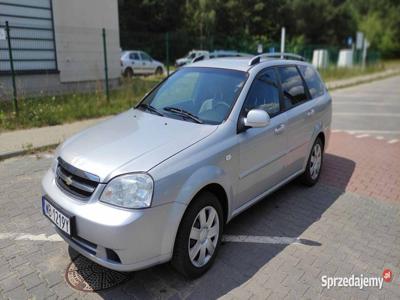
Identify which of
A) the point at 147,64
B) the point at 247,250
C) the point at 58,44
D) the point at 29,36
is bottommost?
the point at 247,250

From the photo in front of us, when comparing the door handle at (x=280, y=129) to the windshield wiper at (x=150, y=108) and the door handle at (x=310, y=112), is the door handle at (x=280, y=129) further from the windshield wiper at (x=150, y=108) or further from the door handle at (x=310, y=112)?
the windshield wiper at (x=150, y=108)

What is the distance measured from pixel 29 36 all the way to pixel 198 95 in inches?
362

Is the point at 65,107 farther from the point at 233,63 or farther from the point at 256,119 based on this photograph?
the point at 256,119

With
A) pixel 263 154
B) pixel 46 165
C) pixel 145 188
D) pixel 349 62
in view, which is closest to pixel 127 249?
pixel 145 188

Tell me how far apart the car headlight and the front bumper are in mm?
46

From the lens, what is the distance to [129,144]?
3109 millimetres

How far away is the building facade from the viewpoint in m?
10.7

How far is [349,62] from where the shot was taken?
33375 millimetres

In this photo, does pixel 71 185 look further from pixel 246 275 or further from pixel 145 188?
pixel 246 275

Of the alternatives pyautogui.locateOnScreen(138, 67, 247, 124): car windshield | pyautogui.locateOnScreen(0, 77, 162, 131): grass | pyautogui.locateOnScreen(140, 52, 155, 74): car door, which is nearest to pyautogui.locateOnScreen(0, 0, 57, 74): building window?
pyautogui.locateOnScreen(0, 77, 162, 131): grass

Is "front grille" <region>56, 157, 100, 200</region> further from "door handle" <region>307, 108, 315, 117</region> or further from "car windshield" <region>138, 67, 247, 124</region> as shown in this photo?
"door handle" <region>307, 108, 315, 117</region>

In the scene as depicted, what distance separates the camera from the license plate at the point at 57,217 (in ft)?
9.22

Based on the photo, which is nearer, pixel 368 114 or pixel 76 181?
pixel 76 181

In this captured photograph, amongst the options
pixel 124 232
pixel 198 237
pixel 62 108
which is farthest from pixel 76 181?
pixel 62 108
